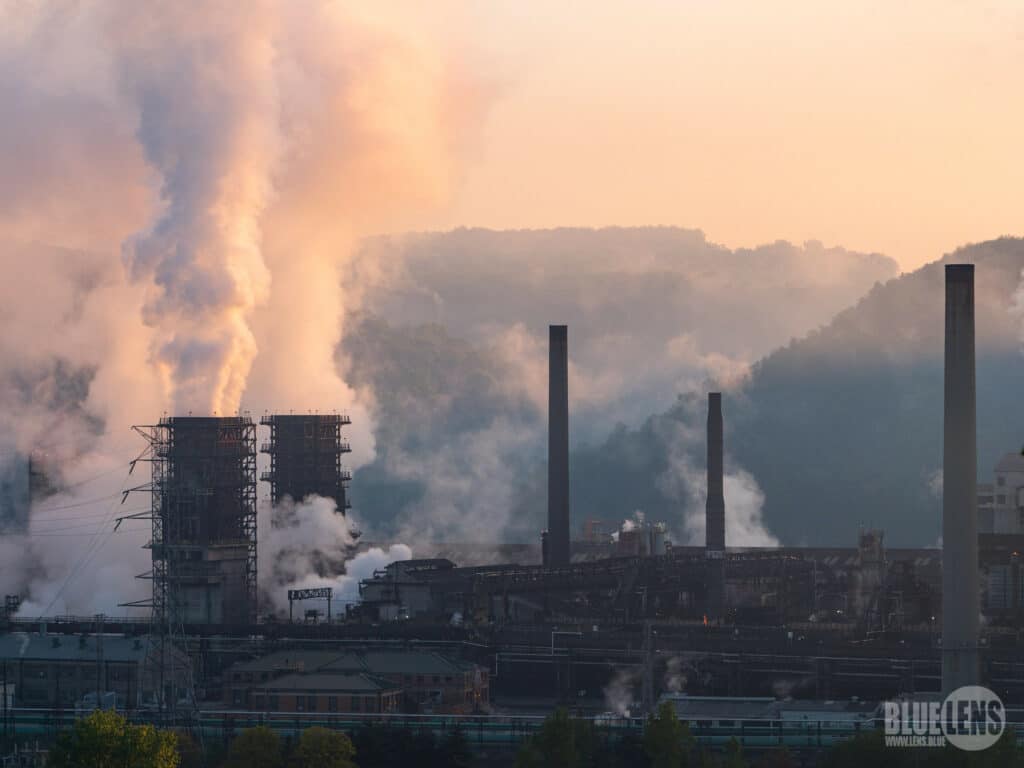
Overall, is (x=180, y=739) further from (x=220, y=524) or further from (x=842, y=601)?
(x=842, y=601)

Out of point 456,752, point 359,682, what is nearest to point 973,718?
point 456,752

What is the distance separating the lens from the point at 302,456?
302 ft

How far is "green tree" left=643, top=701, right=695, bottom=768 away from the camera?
161ft

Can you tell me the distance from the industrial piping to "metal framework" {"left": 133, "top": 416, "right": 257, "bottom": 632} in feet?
48.7

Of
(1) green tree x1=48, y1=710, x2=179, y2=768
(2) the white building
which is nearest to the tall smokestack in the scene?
(2) the white building

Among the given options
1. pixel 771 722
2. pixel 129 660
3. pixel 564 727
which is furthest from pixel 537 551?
pixel 564 727

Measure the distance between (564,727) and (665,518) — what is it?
93.0 metres

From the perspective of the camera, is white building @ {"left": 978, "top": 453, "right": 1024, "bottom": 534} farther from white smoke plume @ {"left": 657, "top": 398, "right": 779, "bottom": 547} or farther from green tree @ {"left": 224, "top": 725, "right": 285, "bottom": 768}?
green tree @ {"left": 224, "top": 725, "right": 285, "bottom": 768}

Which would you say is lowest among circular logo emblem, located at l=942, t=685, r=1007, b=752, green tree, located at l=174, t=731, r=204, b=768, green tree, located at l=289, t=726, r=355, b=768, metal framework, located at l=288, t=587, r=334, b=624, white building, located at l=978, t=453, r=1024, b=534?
green tree, located at l=174, t=731, r=204, b=768

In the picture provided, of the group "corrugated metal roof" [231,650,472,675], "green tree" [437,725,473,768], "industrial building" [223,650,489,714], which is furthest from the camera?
"corrugated metal roof" [231,650,472,675]

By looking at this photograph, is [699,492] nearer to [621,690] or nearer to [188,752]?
[621,690]

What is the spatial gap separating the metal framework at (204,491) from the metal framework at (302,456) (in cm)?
1062

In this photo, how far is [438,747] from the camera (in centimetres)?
5150

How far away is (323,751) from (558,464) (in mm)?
42779
